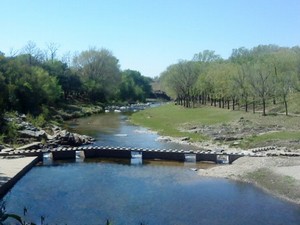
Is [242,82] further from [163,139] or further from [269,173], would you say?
[269,173]

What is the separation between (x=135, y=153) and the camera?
45.8 metres

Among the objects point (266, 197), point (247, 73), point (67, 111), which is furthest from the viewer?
point (67, 111)

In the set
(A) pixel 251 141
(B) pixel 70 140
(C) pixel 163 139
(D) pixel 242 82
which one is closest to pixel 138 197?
(B) pixel 70 140

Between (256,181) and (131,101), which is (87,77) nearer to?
(131,101)

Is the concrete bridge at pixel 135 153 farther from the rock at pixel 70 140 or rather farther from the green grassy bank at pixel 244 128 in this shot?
the green grassy bank at pixel 244 128

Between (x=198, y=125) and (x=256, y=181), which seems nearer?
(x=256, y=181)

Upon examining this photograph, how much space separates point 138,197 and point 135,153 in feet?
55.2

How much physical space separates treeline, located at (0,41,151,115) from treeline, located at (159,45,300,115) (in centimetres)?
2259

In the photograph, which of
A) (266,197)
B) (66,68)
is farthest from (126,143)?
(66,68)

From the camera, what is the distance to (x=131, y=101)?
502 feet

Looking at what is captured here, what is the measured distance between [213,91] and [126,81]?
60.3 m

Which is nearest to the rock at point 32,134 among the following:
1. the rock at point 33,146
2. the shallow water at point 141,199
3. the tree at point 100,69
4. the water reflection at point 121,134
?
the rock at point 33,146

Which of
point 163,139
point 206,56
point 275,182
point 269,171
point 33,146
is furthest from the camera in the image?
Answer: point 206,56

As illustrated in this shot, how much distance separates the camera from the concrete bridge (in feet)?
140
